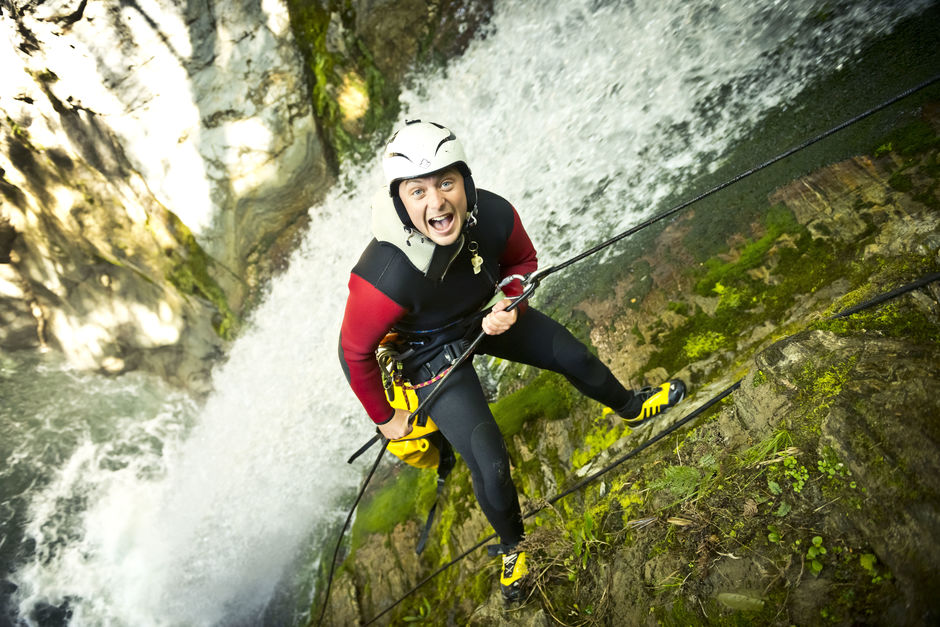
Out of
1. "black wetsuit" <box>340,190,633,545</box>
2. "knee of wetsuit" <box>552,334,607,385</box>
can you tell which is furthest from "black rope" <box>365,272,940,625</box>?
"knee of wetsuit" <box>552,334,607,385</box>

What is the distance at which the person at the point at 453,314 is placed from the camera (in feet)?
8.24

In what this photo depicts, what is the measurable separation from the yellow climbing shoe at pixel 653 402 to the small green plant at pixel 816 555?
1.37 m

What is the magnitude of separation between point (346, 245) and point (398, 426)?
4.40m

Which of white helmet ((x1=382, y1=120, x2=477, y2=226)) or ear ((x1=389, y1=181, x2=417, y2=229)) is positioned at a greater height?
white helmet ((x1=382, y1=120, x2=477, y2=226))

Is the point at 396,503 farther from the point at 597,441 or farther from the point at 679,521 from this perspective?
the point at 679,521

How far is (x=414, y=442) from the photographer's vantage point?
3.37 meters

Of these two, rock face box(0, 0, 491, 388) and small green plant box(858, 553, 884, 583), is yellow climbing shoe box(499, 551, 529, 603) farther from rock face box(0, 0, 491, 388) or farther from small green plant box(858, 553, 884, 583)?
rock face box(0, 0, 491, 388)

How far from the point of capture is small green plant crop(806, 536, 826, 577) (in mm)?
1918

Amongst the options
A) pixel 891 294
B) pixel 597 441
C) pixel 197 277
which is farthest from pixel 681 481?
pixel 197 277

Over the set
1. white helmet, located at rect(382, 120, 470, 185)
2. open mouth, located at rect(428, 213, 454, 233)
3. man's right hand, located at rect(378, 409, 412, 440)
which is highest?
white helmet, located at rect(382, 120, 470, 185)

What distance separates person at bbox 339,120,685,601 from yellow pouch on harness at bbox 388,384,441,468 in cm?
7

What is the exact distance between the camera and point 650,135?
4809mm

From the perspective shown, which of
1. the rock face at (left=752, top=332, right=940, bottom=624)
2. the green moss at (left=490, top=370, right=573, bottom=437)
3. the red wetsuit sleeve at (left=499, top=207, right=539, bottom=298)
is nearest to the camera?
the rock face at (left=752, top=332, right=940, bottom=624)

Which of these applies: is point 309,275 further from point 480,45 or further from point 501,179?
point 480,45
